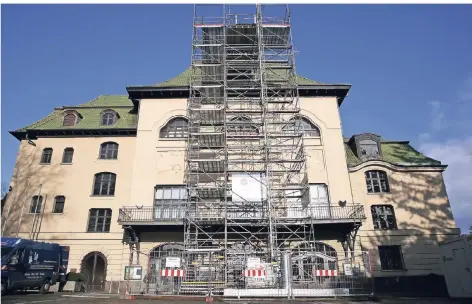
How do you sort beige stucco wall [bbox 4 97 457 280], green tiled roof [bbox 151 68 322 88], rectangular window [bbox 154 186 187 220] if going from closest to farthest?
rectangular window [bbox 154 186 187 220] → beige stucco wall [bbox 4 97 457 280] → green tiled roof [bbox 151 68 322 88]

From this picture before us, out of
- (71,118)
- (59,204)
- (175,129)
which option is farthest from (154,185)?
(71,118)

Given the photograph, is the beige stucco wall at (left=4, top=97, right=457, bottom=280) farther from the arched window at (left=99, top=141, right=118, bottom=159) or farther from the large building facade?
the arched window at (left=99, top=141, right=118, bottom=159)

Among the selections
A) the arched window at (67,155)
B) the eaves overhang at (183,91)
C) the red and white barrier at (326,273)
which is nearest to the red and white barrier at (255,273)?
the red and white barrier at (326,273)

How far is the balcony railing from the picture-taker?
18.7 meters

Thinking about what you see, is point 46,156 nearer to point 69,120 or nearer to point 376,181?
point 69,120

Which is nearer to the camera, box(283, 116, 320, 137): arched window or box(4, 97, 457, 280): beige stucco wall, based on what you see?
box(4, 97, 457, 280): beige stucco wall

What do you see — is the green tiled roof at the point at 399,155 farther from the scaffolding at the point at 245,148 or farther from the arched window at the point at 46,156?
the arched window at the point at 46,156

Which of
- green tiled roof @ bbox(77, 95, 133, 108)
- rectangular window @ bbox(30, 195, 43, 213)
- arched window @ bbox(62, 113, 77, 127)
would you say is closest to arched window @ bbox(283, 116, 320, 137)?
green tiled roof @ bbox(77, 95, 133, 108)

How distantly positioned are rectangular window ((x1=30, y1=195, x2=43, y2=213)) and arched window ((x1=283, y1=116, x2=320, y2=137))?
1705cm

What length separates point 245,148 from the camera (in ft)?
69.2

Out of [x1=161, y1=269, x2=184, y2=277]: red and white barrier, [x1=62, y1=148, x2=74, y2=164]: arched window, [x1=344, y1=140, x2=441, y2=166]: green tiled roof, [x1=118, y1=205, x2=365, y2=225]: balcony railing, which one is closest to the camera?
[x1=161, y1=269, x2=184, y2=277]: red and white barrier

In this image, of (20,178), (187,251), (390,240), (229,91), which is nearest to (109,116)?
(20,178)

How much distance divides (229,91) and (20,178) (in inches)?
619

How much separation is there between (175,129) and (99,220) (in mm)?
7781
